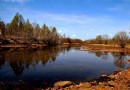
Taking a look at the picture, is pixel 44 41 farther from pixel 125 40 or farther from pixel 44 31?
pixel 125 40

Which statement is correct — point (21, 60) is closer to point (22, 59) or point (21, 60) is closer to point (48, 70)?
point (22, 59)

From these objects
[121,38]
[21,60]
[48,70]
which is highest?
[121,38]

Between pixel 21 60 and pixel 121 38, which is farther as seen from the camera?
pixel 121 38

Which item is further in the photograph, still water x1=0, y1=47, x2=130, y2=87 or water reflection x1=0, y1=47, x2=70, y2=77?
water reflection x1=0, y1=47, x2=70, y2=77

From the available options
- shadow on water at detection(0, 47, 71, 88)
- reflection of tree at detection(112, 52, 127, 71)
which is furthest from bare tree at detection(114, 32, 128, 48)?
shadow on water at detection(0, 47, 71, 88)

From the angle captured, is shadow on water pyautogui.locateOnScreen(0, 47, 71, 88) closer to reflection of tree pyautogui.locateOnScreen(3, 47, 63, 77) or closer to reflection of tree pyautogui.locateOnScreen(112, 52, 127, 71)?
reflection of tree pyautogui.locateOnScreen(3, 47, 63, 77)

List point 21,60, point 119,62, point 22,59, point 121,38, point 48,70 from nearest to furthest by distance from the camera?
point 48,70
point 21,60
point 22,59
point 119,62
point 121,38

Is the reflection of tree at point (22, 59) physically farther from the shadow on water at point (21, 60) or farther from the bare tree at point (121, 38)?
the bare tree at point (121, 38)

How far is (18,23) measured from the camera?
385 feet

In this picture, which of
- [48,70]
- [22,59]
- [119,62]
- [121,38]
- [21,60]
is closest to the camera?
[48,70]

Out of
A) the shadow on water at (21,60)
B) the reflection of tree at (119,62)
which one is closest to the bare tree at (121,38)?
the reflection of tree at (119,62)

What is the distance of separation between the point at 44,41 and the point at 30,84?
360 feet

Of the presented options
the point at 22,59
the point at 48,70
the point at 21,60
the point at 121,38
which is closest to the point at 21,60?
the point at 21,60

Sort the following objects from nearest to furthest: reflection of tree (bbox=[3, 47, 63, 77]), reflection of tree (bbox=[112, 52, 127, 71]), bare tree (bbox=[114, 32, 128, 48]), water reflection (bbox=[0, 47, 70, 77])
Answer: reflection of tree (bbox=[3, 47, 63, 77])
water reflection (bbox=[0, 47, 70, 77])
reflection of tree (bbox=[112, 52, 127, 71])
bare tree (bbox=[114, 32, 128, 48])
